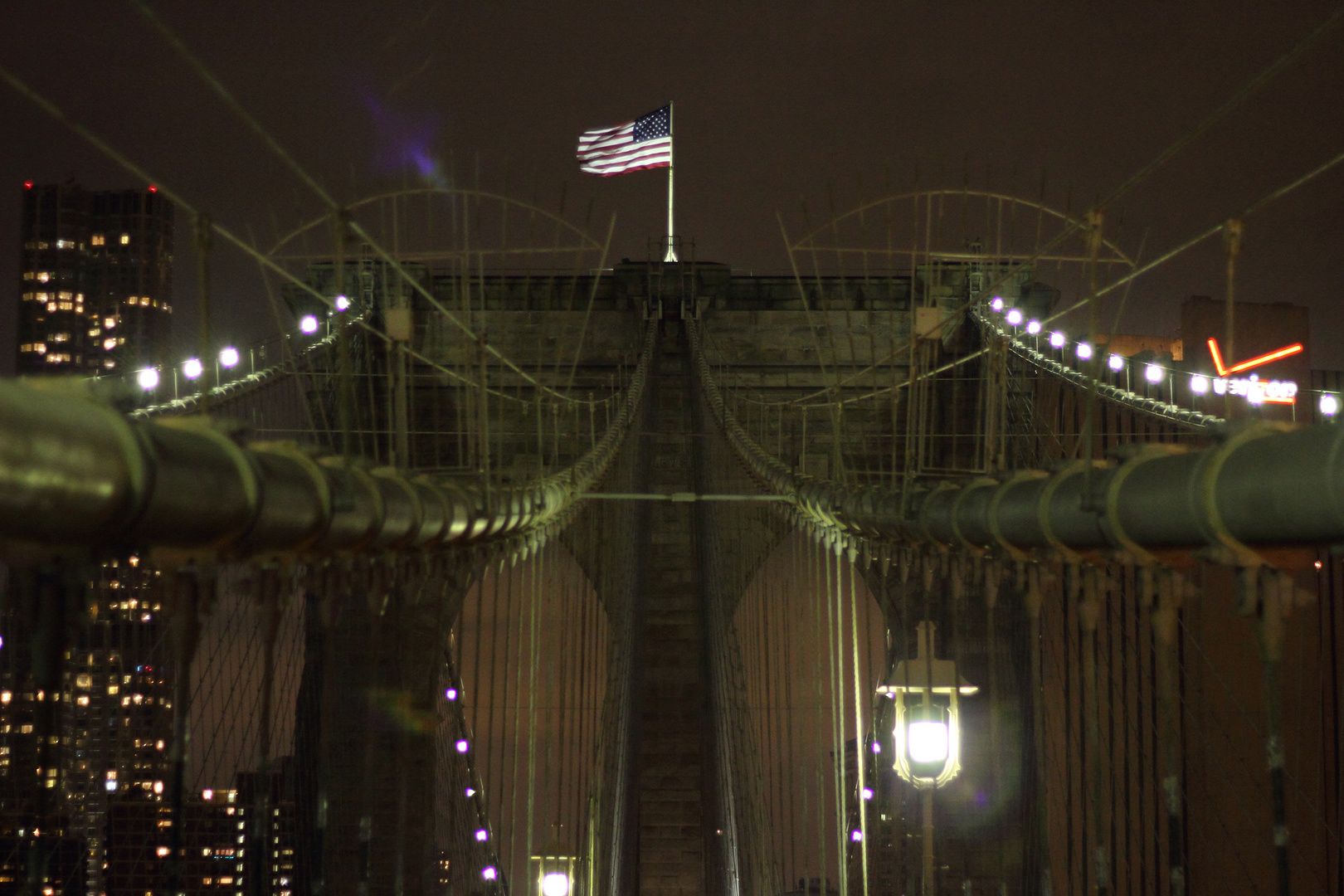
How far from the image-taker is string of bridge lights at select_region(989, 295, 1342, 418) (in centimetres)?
861

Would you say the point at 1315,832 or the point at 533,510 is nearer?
the point at 533,510

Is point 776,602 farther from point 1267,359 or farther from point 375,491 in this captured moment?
point 375,491

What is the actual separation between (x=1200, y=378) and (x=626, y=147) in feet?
24.5

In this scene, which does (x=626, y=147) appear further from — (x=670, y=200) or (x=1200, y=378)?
(x=1200, y=378)

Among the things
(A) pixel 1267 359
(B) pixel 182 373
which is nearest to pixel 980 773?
(A) pixel 1267 359

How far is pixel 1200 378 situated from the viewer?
32.6 ft

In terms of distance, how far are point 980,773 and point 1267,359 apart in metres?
5.40

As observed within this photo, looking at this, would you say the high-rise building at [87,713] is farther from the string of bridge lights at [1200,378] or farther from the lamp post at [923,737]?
the string of bridge lights at [1200,378]

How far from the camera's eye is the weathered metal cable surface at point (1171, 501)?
5.08 feet

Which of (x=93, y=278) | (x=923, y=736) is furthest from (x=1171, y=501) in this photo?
(x=93, y=278)

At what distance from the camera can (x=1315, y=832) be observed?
38.1 feet

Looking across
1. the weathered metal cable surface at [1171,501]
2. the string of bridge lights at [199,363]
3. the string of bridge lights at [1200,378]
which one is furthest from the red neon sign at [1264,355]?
the weathered metal cable surface at [1171,501]

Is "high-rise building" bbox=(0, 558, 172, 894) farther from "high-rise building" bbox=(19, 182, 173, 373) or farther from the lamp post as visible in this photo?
the lamp post

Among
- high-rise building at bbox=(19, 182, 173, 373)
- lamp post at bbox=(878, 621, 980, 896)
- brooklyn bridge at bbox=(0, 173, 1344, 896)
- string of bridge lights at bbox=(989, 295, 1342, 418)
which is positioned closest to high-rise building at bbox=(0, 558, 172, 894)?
brooklyn bridge at bbox=(0, 173, 1344, 896)
